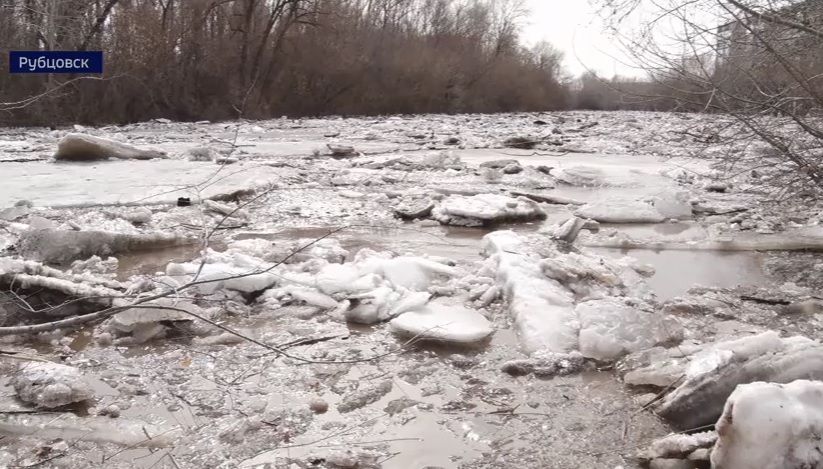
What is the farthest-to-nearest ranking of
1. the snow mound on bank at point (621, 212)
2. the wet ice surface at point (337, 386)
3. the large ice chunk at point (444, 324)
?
1. the snow mound on bank at point (621, 212)
2. the large ice chunk at point (444, 324)
3. the wet ice surface at point (337, 386)

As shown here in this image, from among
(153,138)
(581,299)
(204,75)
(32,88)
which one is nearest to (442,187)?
(581,299)

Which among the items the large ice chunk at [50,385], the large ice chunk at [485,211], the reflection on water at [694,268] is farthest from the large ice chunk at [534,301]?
the large ice chunk at [50,385]

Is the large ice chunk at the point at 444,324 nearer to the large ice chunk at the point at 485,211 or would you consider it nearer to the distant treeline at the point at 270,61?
the large ice chunk at the point at 485,211

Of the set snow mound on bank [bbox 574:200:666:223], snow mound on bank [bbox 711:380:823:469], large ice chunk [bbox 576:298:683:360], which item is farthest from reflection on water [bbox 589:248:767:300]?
snow mound on bank [bbox 711:380:823:469]

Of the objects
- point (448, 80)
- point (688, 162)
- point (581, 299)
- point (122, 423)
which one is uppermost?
point (448, 80)

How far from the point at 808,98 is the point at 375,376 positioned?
3.40 metres

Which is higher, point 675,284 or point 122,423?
point 675,284

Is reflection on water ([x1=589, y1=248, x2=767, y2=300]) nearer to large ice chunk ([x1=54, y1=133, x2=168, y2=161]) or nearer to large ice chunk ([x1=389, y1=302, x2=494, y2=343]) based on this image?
large ice chunk ([x1=389, y1=302, x2=494, y2=343])

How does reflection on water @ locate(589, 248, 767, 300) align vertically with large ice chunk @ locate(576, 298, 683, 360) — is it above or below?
above

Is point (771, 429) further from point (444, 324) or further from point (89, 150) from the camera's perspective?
point (89, 150)

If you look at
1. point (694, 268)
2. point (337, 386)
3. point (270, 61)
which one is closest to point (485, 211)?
point (694, 268)

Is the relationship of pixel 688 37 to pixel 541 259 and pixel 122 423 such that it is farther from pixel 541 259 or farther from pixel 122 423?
pixel 122 423

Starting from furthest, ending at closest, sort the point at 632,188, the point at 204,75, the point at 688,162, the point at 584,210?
1. the point at 204,75
2. the point at 688,162
3. the point at 632,188
4. the point at 584,210

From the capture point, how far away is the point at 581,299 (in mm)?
3711
